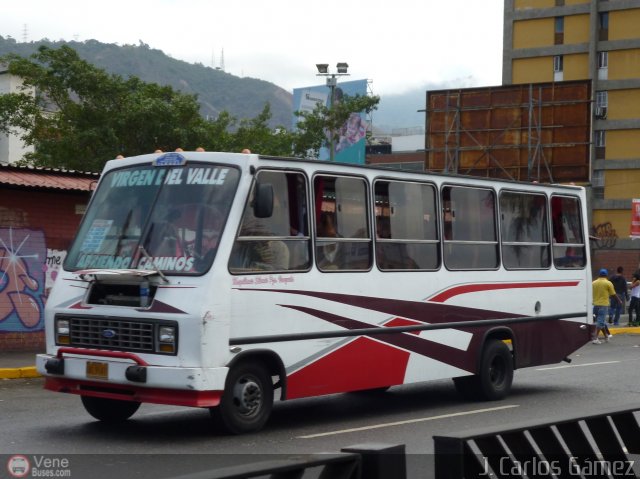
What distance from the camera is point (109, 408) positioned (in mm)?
11383

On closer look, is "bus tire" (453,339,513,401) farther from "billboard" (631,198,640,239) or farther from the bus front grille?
"billboard" (631,198,640,239)

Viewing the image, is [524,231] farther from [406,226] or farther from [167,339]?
[167,339]

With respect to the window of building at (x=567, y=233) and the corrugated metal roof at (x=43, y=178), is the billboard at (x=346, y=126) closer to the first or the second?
the corrugated metal roof at (x=43, y=178)

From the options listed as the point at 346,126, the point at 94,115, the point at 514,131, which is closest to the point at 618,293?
the point at 514,131

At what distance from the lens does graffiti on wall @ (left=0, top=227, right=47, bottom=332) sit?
18.9 m

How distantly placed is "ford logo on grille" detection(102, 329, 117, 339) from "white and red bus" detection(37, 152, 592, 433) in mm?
15

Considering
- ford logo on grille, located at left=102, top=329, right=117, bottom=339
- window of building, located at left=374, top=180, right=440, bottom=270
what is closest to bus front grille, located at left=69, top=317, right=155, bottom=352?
ford logo on grille, located at left=102, top=329, right=117, bottom=339

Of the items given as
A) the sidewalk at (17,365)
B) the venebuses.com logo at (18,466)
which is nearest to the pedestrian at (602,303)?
the sidewalk at (17,365)

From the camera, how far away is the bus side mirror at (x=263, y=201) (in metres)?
10.5

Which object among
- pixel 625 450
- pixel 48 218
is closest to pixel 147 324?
pixel 625 450

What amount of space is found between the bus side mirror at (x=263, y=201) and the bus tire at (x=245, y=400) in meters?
1.46

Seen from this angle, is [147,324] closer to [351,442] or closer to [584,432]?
[351,442]

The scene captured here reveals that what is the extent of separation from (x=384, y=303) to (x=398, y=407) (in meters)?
1.71

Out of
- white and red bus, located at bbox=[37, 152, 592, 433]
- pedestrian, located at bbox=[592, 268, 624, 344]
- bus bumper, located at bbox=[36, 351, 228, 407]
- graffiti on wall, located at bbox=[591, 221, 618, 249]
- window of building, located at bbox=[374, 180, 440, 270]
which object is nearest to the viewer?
bus bumper, located at bbox=[36, 351, 228, 407]
